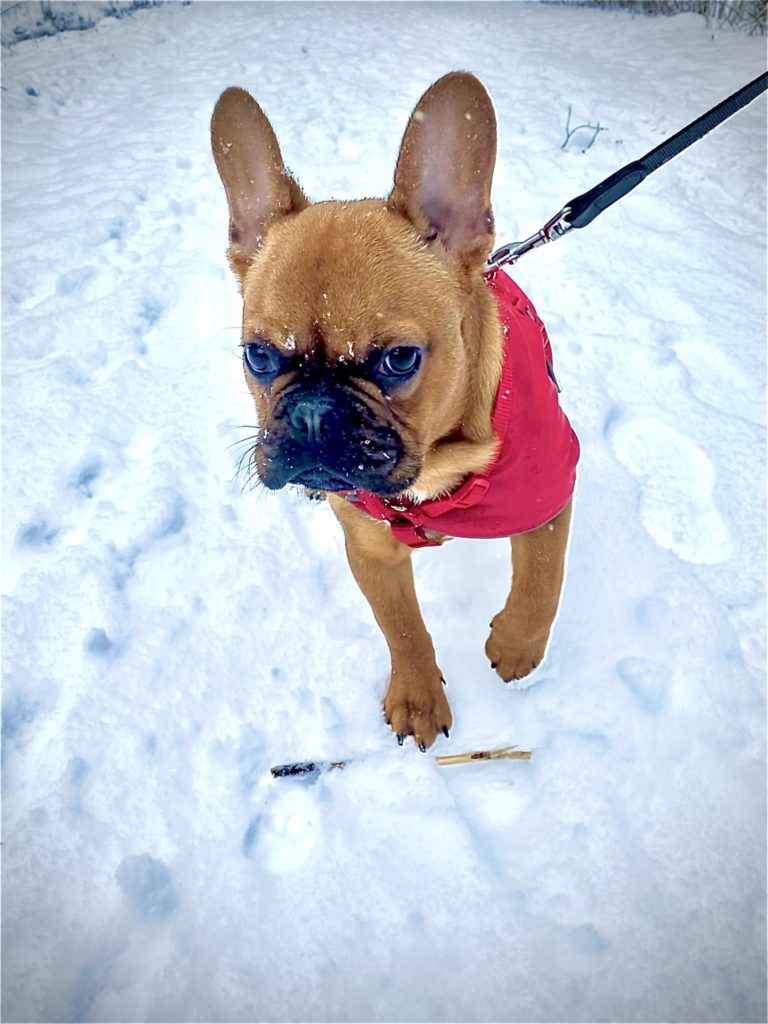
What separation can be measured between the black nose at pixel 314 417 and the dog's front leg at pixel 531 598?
92 cm

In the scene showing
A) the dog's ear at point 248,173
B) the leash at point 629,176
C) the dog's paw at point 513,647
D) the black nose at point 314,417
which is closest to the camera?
the black nose at point 314,417

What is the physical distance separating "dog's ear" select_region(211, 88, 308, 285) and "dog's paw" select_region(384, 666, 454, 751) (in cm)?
160

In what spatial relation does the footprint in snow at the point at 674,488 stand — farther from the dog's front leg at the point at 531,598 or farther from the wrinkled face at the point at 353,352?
the wrinkled face at the point at 353,352

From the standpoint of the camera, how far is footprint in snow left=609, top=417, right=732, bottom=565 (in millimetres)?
2633

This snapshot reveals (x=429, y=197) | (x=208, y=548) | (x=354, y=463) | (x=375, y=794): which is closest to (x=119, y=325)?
(x=208, y=548)

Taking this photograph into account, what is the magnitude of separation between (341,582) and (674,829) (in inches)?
61.8

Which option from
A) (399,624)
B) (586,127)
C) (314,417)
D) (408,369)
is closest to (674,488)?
(399,624)

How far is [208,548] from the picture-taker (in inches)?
110

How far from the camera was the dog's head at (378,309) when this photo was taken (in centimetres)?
156

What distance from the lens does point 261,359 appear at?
5.78 ft

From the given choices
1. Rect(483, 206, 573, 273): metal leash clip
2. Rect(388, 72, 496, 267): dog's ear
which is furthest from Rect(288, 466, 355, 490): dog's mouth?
Rect(483, 206, 573, 273): metal leash clip

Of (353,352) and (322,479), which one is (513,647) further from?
(353,352)

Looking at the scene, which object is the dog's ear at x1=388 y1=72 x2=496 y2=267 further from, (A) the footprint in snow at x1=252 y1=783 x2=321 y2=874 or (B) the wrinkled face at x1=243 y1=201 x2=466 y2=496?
(A) the footprint in snow at x1=252 y1=783 x2=321 y2=874

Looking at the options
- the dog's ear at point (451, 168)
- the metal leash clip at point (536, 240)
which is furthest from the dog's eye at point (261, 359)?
the metal leash clip at point (536, 240)
